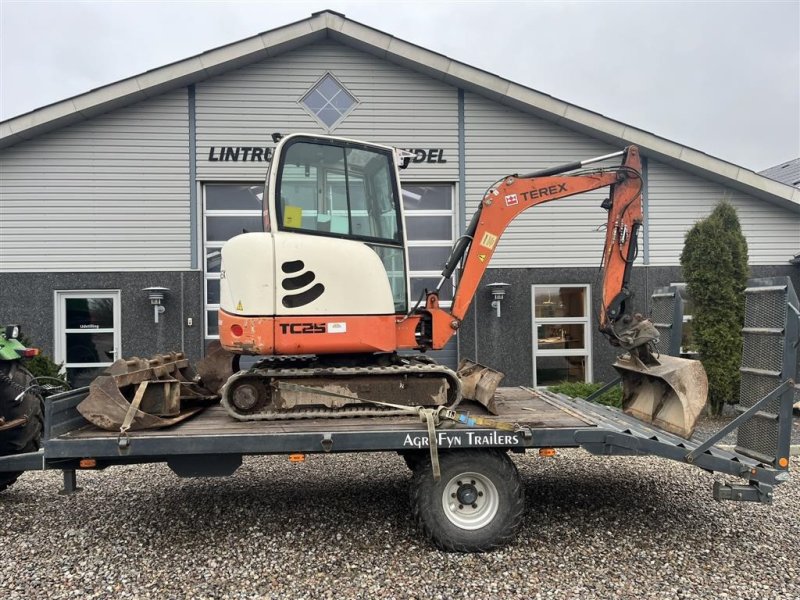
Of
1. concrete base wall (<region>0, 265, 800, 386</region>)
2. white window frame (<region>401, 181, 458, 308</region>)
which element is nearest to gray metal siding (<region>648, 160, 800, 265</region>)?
concrete base wall (<region>0, 265, 800, 386</region>)

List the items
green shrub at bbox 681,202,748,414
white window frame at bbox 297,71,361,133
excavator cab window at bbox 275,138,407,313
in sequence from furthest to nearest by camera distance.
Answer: white window frame at bbox 297,71,361,133
green shrub at bbox 681,202,748,414
excavator cab window at bbox 275,138,407,313

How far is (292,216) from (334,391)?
1.46 m

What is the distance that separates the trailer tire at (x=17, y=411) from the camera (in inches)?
170

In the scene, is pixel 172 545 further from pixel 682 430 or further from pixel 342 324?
pixel 682 430

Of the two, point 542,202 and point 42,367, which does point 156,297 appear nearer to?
point 42,367

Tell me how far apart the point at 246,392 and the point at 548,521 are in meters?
2.63

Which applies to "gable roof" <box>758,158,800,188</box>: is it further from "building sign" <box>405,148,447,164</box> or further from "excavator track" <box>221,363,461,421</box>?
"excavator track" <box>221,363,461,421</box>

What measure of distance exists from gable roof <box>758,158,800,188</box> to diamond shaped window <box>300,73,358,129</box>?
9.63 metres

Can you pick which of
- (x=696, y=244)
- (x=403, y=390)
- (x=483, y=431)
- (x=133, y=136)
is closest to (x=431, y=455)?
(x=483, y=431)

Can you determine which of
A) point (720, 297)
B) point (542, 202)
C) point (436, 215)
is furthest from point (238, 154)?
point (720, 297)

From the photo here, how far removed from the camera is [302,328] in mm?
4242

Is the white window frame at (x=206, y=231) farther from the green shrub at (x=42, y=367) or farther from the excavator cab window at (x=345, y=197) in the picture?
the excavator cab window at (x=345, y=197)

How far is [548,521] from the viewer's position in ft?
14.3

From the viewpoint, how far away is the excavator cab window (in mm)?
4453
